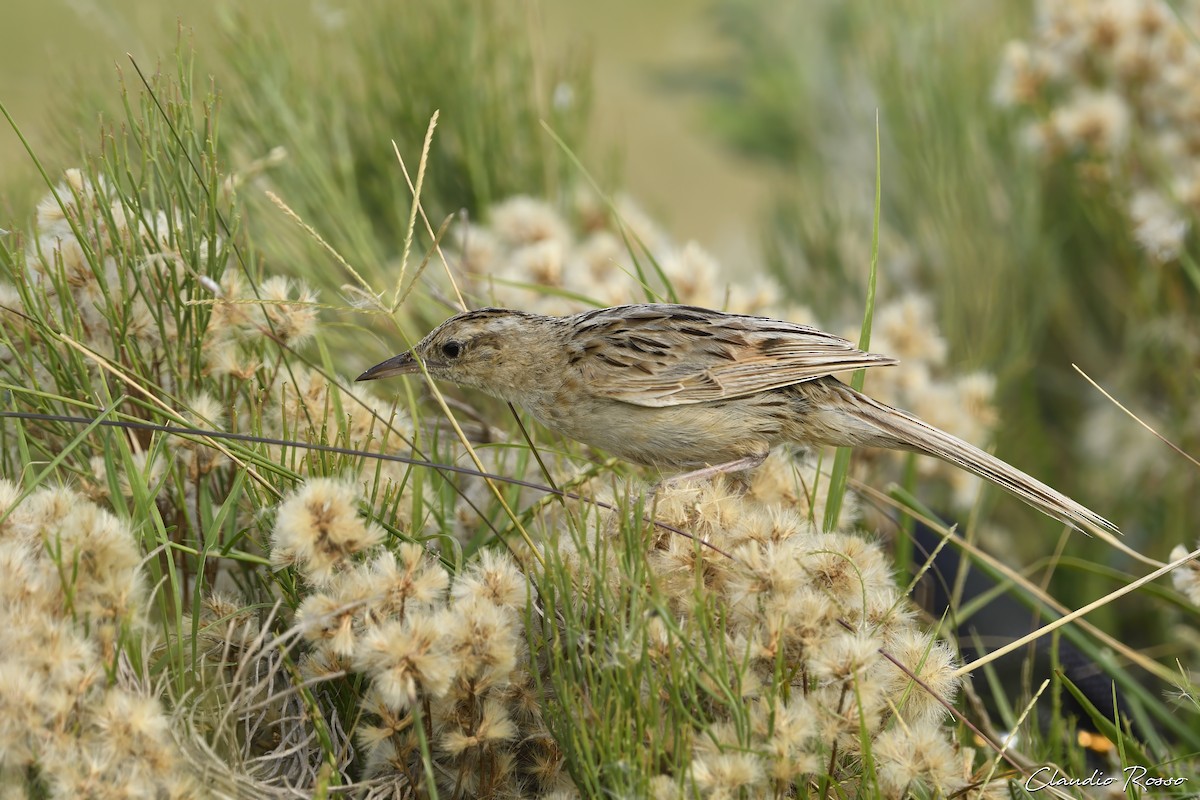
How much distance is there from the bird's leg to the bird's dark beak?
23.5 inches

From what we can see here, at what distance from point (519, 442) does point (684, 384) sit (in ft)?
1.28

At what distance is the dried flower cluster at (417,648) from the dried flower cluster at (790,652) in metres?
0.15

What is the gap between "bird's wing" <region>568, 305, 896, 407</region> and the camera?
259 centimetres

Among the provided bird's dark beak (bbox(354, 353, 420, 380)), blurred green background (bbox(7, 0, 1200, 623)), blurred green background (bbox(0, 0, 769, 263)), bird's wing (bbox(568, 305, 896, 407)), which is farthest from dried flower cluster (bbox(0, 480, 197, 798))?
blurred green background (bbox(7, 0, 1200, 623))

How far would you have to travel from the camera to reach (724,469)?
97.4 inches

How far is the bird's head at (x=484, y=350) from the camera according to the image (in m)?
2.67

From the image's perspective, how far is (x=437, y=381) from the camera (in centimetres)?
298

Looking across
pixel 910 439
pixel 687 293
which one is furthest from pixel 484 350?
pixel 910 439

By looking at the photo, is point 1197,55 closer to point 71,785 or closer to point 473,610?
point 473,610

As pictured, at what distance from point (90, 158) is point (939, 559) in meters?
2.18
